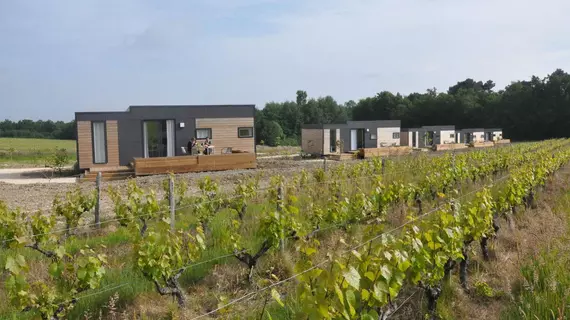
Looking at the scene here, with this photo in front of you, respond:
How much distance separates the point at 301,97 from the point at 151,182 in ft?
273

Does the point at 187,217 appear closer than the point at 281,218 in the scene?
No

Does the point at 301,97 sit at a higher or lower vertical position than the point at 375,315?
higher

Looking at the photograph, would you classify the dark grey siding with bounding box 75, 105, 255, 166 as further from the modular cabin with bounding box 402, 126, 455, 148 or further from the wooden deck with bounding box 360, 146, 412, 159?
the modular cabin with bounding box 402, 126, 455, 148

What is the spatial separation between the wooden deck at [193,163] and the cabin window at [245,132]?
2454mm

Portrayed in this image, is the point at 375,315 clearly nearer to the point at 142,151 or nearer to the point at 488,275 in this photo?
the point at 488,275

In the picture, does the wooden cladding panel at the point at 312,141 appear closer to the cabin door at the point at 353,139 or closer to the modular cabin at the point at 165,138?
the cabin door at the point at 353,139

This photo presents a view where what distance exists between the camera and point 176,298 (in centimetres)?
511

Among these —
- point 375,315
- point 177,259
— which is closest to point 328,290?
point 375,315

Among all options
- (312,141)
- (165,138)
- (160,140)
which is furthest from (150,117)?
(312,141)

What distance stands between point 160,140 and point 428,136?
23.0 meters

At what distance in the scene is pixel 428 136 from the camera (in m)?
38.3

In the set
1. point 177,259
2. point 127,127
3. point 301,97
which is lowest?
point 177,259

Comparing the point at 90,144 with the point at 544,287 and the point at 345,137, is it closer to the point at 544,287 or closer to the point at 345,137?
the point at 345,137

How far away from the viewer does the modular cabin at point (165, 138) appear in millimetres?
20641
